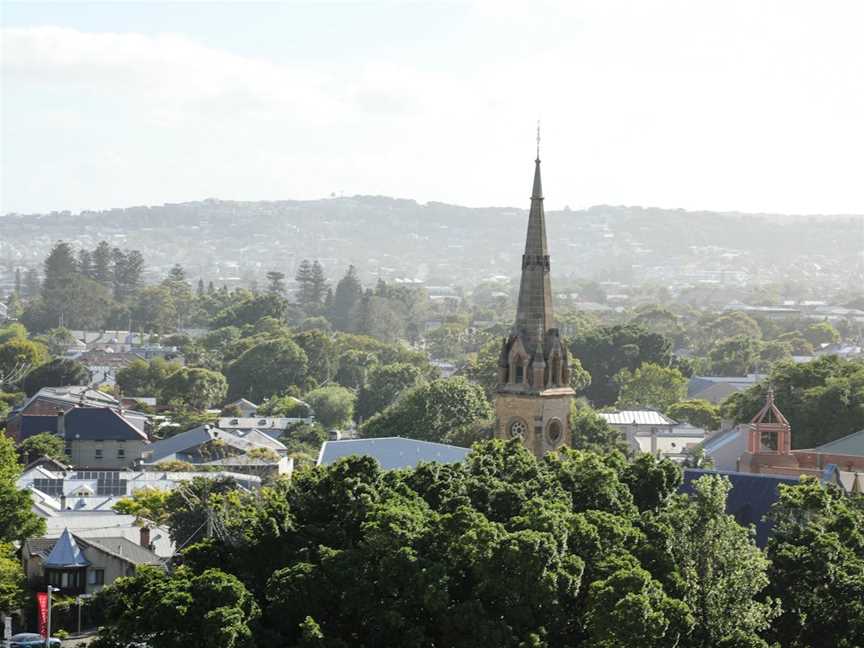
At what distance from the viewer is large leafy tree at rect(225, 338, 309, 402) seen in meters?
145

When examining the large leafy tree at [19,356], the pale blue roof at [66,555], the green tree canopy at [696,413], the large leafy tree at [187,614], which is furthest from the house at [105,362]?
the large leafy tree at [187,614]

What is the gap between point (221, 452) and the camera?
97000 millimetres

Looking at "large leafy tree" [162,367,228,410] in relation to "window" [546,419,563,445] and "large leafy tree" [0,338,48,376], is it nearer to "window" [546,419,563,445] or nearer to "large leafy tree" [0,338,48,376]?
"large leafy tree" [0,338,48,376]

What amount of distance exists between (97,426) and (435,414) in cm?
1977

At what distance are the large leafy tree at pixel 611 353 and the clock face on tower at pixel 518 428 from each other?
84.7 meters

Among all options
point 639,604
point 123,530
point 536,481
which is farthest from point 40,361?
point 639,604

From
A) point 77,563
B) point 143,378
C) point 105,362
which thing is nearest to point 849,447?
point 77,563

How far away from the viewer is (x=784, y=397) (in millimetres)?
97062

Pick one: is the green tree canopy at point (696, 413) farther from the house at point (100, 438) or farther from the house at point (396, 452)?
the house at point (396, 452)

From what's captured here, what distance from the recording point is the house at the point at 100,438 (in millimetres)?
101188

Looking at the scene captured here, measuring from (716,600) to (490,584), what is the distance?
4.99 metres

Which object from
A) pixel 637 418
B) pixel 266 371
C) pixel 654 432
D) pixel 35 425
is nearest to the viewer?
pixel 654 432

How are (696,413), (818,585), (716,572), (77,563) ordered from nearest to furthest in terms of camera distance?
(716,572), (818,585), (77,563), (696,413)

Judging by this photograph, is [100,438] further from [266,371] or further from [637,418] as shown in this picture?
[266,371]
